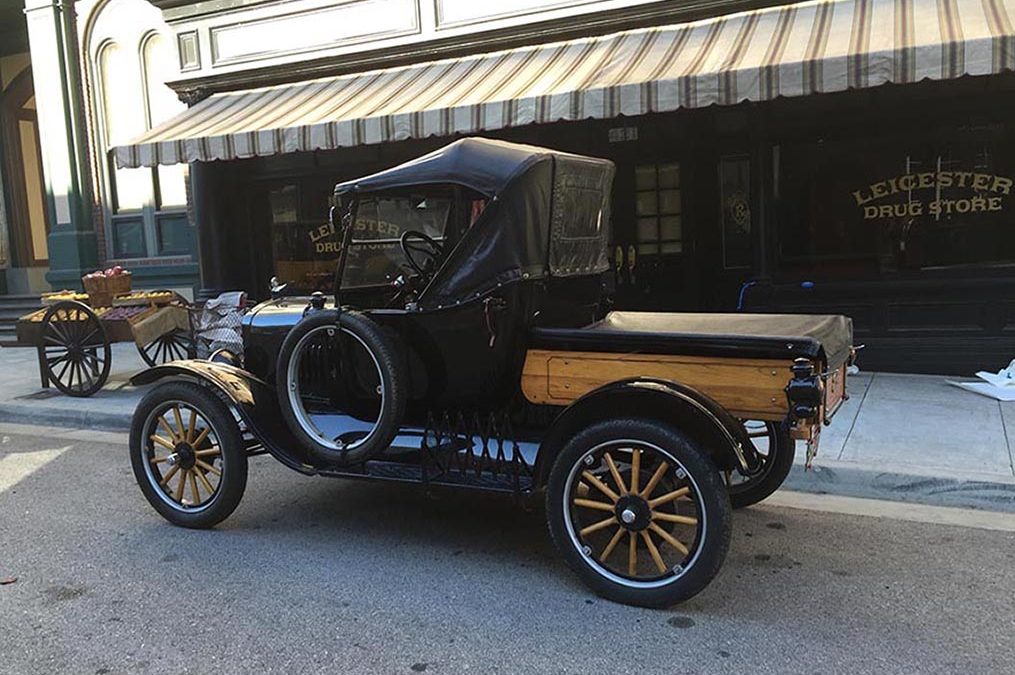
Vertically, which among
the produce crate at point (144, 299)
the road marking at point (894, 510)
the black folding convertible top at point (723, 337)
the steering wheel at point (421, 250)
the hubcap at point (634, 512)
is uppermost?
the steering wheel at point (421, 250)

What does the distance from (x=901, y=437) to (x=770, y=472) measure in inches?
78.0

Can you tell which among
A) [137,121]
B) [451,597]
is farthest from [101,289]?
[451,597]

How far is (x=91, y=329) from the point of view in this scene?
8.56m

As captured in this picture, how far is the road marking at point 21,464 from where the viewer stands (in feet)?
19.9

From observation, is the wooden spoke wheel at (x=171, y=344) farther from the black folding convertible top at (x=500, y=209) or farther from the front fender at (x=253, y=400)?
the black folding convertible top at (x=500, y=209)

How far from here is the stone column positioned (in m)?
13.1

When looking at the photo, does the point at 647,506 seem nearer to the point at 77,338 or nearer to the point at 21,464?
the point at 21,464

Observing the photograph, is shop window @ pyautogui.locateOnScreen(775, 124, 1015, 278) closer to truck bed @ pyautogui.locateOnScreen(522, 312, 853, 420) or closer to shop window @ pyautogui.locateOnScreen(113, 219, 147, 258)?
truck bed @ pyautogui.locateOnScreen(522, 312, 853, 420)

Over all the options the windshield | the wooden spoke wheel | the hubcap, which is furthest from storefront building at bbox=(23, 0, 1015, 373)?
the hubcap

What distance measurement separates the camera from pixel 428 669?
3.16m

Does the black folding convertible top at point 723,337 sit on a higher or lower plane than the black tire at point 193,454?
higher

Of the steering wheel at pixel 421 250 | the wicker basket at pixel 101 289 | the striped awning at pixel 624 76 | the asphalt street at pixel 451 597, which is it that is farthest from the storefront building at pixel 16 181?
the steering wheel at pixel 421 250

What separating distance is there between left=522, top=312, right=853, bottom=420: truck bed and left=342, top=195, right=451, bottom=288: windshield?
3.09 ft

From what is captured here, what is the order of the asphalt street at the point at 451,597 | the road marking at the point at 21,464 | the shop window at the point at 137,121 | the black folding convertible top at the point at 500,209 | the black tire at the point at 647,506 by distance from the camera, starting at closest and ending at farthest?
the asphalt street at the point at 451,597 → the black tire at the point at 647,506 → the black folding convertible top at the point at 500,209 → the road marking at the point at 21,464 → the shop window at the point at 137,121
